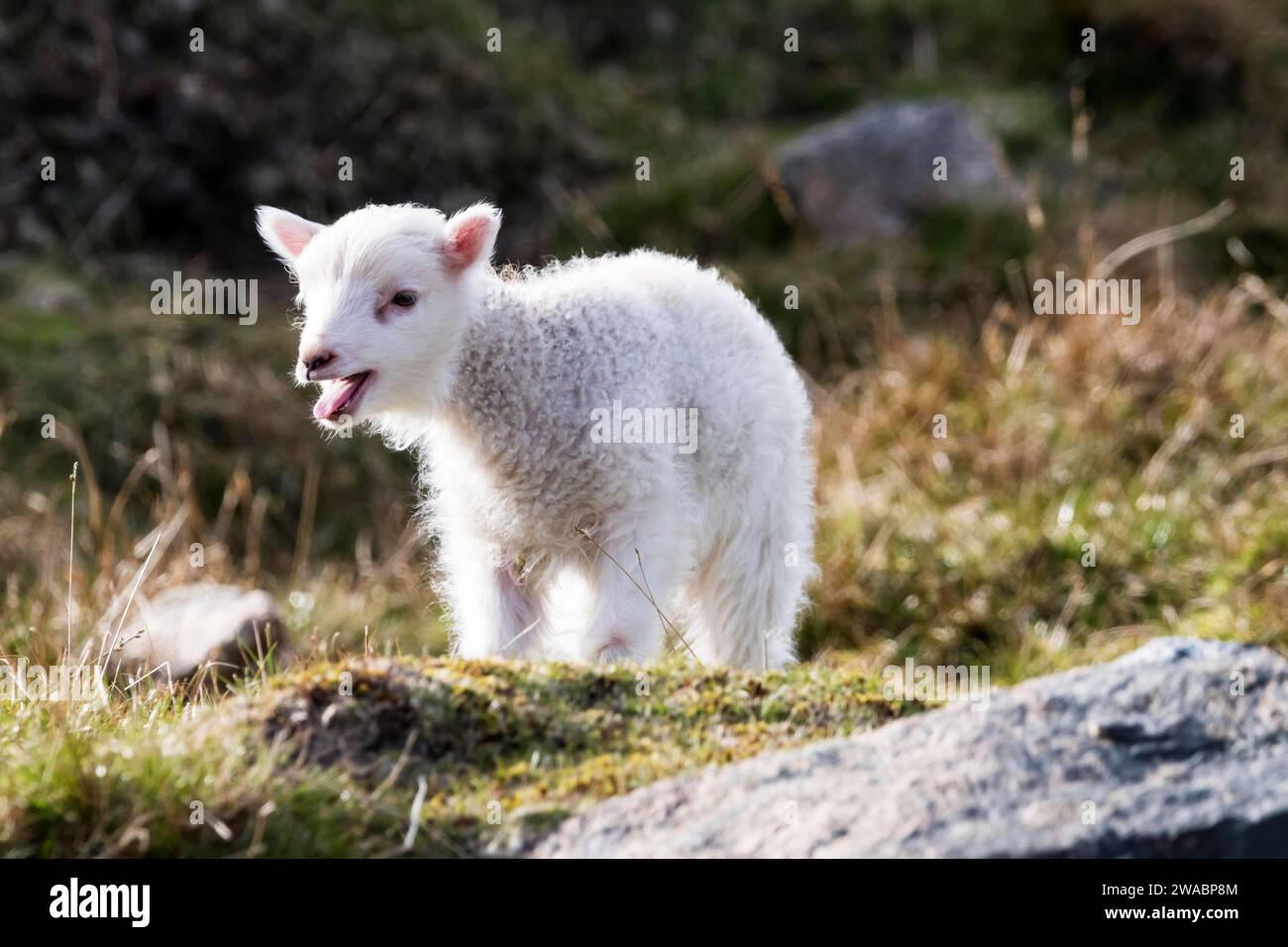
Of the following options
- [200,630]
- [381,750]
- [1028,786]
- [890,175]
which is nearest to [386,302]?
[381,750]

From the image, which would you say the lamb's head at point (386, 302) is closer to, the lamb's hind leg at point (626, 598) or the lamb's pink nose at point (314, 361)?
the lamb's pink nose at point (314, 361)

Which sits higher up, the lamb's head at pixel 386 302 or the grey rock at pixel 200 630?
the lamb's head at pixel 386 302

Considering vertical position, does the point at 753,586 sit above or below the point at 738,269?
below

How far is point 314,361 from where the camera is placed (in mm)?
4590

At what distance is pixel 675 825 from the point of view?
3.55m

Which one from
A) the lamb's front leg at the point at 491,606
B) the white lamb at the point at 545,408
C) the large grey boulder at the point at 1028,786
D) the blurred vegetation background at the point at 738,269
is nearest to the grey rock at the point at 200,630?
the blurred vegetation background at the point at 738,269

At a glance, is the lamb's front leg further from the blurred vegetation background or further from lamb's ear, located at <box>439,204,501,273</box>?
the blurred vegetation background

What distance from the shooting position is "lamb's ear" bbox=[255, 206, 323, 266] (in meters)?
4.97

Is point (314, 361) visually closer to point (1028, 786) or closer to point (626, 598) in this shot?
point (626, 598)

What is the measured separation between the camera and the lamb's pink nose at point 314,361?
4.58 metres

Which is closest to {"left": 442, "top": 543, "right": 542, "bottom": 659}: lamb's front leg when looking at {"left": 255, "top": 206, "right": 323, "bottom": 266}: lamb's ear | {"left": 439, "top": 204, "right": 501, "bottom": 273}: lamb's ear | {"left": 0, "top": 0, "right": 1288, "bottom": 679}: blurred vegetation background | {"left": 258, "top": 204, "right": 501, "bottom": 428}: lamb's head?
{"left": 258, "top": 204, "right": 501, "bottom": 428}: lamb's head

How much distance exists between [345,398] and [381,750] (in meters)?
1.21

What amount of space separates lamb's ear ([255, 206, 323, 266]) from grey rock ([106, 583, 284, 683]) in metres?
1.64

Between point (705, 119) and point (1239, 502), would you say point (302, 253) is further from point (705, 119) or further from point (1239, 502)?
point (705, 119)
